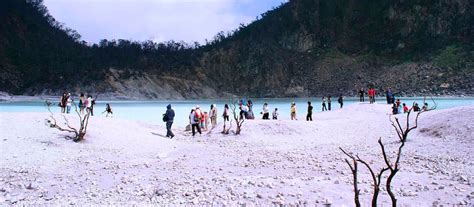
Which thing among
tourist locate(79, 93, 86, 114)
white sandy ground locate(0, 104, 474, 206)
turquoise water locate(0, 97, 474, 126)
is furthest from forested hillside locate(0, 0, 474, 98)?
white sandy ground locate(0, 104, 474, 206)

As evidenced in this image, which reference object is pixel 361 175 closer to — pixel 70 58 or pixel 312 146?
pixel 312 146

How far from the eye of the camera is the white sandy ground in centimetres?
891

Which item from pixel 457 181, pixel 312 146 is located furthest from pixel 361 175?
pixel 312 146

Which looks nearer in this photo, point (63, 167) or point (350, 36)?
point (63, 167)

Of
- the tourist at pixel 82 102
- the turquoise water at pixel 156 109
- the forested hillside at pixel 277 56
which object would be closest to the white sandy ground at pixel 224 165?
the tourist at pixel 82 102

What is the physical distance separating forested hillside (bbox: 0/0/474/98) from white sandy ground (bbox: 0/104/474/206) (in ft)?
179

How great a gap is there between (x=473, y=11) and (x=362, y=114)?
63.3 metres

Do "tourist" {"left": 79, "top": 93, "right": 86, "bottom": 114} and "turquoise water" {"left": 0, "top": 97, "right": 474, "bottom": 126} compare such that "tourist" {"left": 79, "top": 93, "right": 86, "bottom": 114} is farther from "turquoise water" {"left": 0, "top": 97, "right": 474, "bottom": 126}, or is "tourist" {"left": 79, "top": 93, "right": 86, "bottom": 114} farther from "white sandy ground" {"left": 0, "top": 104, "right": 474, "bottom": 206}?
"turquoise water" {"left": 0, "top": 97, "right": 474, "bottom": 126}

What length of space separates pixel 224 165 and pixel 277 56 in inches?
3079

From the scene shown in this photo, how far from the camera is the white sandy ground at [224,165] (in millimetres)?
8914

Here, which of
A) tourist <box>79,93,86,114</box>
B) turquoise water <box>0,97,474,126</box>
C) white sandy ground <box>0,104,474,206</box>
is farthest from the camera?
turquoise water <box>0,97,474,126</box>

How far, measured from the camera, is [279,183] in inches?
389

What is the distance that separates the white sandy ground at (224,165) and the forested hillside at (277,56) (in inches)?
2151

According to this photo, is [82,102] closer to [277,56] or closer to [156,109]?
[156,109]
